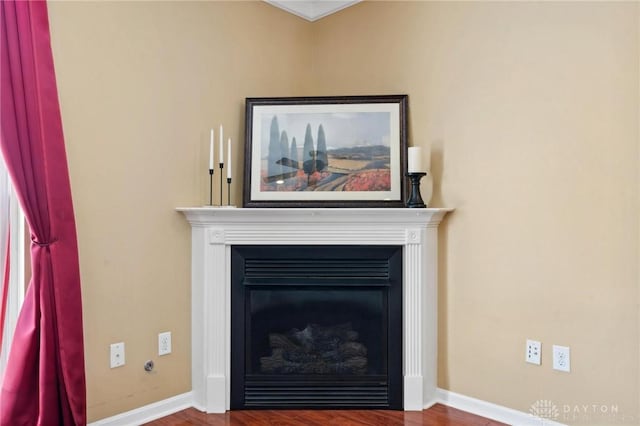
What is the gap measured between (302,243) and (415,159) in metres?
0.78

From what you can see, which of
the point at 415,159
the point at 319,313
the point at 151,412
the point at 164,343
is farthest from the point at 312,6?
the point at 151,412

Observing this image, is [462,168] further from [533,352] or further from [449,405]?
[449,405]

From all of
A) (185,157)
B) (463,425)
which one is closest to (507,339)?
(463,425)

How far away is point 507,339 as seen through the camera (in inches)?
98.3

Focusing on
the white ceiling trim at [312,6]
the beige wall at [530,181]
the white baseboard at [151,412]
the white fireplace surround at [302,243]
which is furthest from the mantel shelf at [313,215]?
the white ceiling trim at [312,6]

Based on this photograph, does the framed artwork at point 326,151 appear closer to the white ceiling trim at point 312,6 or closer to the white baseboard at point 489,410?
the white ceiling trim at point 312,6

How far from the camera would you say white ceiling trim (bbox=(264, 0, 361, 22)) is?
10.5 feet

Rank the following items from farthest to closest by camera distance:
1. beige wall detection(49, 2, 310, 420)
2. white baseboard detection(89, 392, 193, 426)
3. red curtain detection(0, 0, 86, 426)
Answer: white baseboard detection(89, 392, 193, 426) < beige wall detection(49, 2, 310, 420) < red curtain detection(0, 0, 86, 426)

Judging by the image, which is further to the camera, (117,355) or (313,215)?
(313,215)

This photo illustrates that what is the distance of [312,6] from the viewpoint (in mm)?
3301

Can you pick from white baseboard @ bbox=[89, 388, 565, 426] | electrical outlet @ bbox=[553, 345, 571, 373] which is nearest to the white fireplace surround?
white baseboard @ bbox=[89, 388, 565, 426]

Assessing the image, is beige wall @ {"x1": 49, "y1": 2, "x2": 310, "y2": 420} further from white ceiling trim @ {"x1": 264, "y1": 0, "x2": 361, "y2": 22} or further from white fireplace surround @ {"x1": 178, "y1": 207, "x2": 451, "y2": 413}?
white ceiling trim @ {"x1": 264, "y1": 0, "x2": 361, "y2": 22}

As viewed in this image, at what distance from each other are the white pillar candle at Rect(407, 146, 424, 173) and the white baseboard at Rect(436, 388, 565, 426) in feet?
4.16

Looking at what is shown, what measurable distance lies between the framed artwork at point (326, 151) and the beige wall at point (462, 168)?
14 cm
